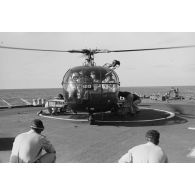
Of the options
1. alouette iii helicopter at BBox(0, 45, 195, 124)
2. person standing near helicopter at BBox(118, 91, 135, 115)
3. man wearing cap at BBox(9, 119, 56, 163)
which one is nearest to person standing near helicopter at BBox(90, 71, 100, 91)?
alouette iii helicopter at BBox(0, 45, 195, 124)

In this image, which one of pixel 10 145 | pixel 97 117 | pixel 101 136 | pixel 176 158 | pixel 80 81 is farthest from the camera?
pixel 97 117

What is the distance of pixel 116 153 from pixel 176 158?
1.68 meters

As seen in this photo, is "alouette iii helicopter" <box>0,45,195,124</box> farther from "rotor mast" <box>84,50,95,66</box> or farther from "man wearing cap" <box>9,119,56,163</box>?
"man wearing cap" <box>9,119,56,163</box>

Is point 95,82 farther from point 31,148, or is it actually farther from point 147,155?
point 147,155

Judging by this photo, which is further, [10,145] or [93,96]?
[93,96]

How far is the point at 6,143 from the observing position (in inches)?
346

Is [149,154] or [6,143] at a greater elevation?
[149,154]

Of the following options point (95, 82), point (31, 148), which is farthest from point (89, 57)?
point (31, 148)

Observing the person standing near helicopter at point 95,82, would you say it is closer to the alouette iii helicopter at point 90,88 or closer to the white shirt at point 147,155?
the alouette iii helicopter at point 90,88

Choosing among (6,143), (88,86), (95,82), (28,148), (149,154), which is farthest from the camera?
(95,82)

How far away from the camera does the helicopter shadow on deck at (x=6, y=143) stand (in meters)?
8.09

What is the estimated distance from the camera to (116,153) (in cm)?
767
